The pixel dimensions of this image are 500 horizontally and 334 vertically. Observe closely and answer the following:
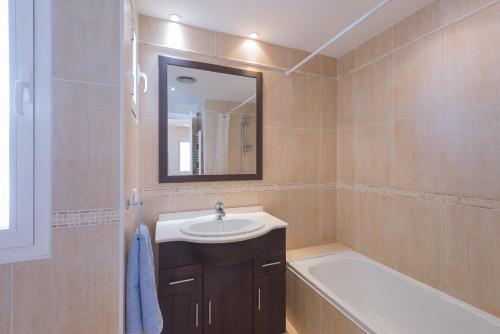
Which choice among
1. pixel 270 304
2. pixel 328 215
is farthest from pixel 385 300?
pixel 270 304

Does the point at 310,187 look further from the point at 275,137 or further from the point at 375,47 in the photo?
the point at 375,47

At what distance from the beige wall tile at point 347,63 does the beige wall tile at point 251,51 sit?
62 centimetres

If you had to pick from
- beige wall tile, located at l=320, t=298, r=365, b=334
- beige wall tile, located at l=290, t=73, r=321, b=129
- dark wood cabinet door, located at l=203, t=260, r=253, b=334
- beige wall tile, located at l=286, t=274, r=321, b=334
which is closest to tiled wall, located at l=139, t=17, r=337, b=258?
beige wall tile, located at l=290, t=73, r=321, b=129

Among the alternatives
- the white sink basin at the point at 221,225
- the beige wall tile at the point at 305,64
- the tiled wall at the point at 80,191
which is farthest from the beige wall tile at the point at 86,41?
the beige wall tile at the point at 305,64

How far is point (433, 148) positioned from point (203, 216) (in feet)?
5.80

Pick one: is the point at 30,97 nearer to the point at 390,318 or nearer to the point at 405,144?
the point at 405,144

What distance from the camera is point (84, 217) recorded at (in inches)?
35.6

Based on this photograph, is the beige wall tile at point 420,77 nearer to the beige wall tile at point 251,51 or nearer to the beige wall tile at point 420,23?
the beige wall tile at point 420,23

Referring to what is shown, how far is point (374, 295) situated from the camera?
5.91ft

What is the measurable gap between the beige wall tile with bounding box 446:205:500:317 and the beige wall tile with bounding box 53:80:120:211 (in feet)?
6.54

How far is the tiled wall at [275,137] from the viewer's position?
5.45 ft

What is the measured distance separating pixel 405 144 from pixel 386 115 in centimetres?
31

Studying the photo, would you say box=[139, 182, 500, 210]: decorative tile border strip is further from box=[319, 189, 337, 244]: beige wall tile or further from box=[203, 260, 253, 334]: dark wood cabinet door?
box=[203, 260, 253, 334]: dark wood cabinet door

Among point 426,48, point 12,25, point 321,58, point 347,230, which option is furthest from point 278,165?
point 12,25
